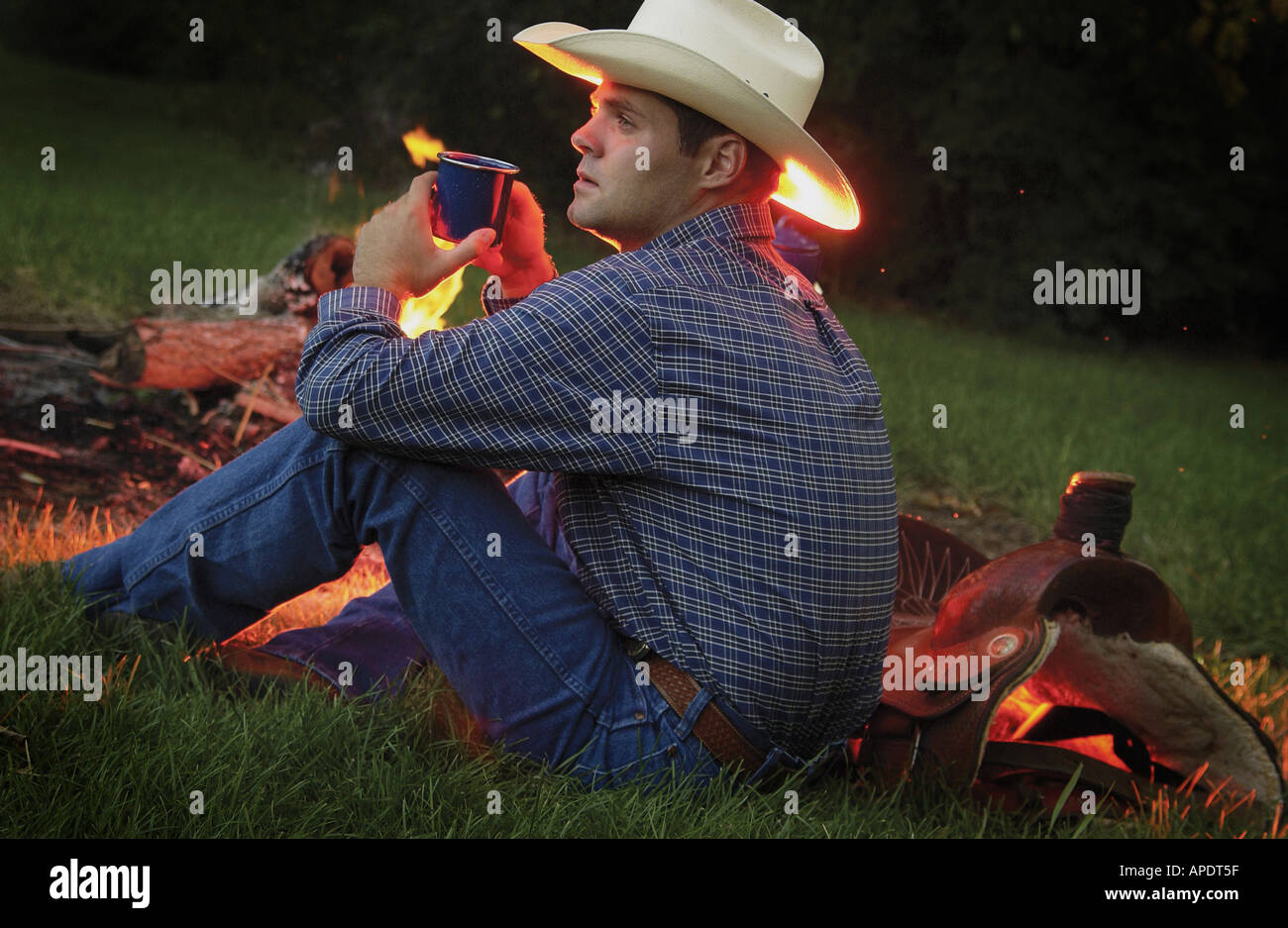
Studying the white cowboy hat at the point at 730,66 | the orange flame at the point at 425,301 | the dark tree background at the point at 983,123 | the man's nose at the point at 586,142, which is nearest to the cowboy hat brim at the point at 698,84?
the white cowboy hat at the point at 730,66

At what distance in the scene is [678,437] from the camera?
2.21 meters

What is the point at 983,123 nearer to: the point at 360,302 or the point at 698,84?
the point at 698,84

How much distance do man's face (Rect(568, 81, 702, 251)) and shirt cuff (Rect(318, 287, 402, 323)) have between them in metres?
0.40

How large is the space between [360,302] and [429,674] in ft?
2.73

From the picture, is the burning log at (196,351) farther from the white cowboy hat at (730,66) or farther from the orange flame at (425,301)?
the white cowboy hat at (730,66)

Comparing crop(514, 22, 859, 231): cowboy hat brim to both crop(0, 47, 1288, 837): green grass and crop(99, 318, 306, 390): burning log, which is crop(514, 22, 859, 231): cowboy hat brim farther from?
crop(99, 318, 306, 390): burning log

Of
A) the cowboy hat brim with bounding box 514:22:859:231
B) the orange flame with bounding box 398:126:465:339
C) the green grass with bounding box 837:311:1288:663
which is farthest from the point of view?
the green grass with bounding box 837:311:1288:663

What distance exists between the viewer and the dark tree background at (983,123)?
10266mm

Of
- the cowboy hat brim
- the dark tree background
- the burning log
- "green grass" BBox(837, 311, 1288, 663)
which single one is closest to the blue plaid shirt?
the cowboy hat brim

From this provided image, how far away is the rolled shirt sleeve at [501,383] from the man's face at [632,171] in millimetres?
300

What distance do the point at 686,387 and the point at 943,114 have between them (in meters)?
9.32

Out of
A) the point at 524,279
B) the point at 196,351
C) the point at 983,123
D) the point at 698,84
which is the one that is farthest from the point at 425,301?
the point at 983,123

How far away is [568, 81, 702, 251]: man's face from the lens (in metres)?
2.42

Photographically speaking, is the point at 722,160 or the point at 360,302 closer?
the point at 360,302
